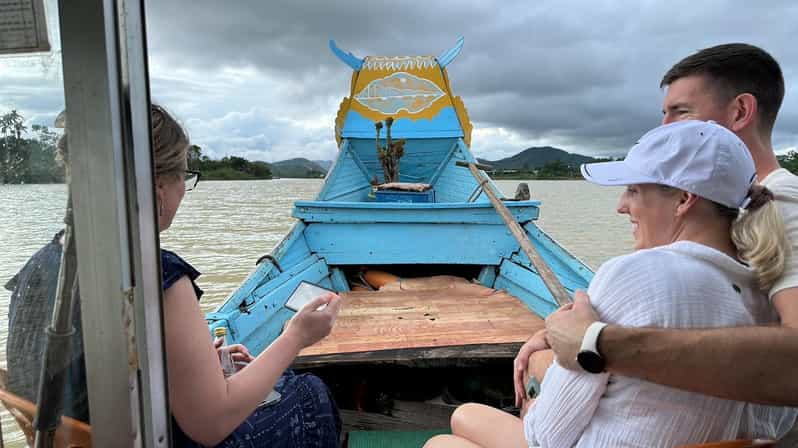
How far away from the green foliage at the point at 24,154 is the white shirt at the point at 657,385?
2.76ft

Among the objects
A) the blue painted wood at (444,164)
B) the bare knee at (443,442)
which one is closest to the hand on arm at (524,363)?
the bare knee at (443,442)

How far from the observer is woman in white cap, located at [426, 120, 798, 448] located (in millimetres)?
873

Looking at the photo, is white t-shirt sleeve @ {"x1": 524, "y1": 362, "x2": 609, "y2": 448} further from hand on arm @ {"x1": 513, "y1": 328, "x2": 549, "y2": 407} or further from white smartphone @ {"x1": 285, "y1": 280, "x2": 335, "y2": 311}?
white smartphone @ {"x1": 285, "y1": 280, "x2": 335, "y2": 311}

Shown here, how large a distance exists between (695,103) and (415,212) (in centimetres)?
259

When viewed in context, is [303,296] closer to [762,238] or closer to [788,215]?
[762,238]

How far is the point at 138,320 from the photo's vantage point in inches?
23.7

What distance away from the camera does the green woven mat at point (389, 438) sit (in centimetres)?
226

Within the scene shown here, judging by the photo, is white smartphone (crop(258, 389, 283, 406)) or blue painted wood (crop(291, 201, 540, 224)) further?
blue painted wood (crop(291, 201, 540, 224))

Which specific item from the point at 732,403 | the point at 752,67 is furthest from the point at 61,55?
the point at 752,67

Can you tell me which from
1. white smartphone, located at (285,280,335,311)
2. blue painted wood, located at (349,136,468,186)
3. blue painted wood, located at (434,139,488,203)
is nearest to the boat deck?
white smartphone, located at (285,280,335,311)

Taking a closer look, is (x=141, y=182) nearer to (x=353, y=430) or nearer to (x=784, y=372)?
(x=784, y=372)

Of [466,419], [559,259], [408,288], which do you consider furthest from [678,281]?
[408,288]

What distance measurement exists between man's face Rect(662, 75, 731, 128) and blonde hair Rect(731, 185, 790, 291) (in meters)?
0.38

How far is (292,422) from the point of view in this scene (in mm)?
1229
